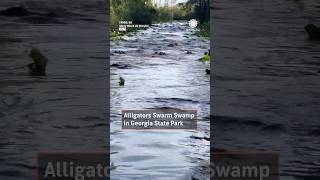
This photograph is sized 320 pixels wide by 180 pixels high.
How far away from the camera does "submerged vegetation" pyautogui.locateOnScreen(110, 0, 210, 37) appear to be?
356 cm

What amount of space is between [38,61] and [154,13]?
685mm

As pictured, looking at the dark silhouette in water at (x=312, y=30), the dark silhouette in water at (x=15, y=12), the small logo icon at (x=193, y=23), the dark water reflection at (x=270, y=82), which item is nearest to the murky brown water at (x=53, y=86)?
the dark silhouette in water at (x=15, y=12)

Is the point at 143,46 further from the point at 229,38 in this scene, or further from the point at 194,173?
the point at 194,173

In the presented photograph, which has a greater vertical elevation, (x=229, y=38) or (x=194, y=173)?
(x=229, y=38)

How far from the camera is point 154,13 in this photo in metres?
3.73

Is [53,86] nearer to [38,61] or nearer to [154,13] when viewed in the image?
[38,61]

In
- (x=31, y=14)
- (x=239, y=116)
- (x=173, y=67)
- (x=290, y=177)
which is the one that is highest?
(x=31, y=14)

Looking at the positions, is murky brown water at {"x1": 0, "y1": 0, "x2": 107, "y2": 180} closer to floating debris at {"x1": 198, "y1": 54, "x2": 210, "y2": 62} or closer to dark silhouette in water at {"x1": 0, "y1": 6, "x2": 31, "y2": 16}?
dark silhouette in water at {"x1": 0, "y1": 6, "x2": 31, "y2": 16}

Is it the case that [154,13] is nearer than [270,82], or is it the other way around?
[270,82]

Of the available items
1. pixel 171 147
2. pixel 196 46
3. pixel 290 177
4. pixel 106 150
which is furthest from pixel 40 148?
pixel 290 177

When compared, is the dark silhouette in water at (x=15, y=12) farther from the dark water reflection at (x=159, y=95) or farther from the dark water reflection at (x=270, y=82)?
the dark water reflection at (x=270, y=82)

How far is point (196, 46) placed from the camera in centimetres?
362

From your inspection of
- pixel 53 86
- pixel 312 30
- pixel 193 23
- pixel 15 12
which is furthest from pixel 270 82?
pixel 15 12

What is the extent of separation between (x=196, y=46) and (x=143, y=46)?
0.95 feet
